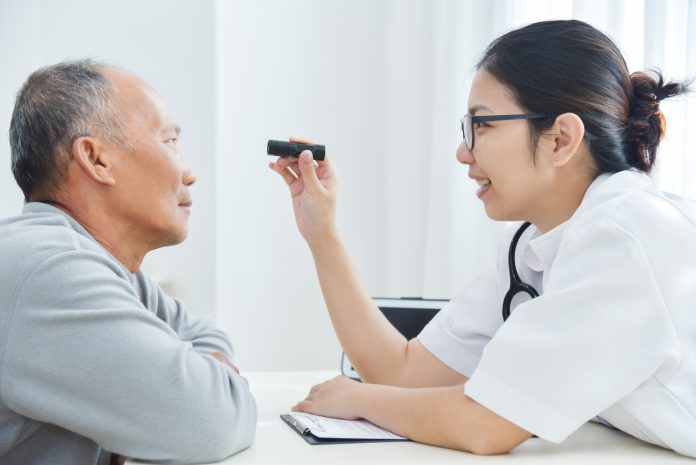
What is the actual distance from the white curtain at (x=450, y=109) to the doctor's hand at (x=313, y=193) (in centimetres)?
88

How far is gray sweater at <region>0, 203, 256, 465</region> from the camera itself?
0.95 m

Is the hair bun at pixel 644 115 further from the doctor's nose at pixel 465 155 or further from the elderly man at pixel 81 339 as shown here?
the elderly man at pixel 81 339

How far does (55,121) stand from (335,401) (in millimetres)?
631

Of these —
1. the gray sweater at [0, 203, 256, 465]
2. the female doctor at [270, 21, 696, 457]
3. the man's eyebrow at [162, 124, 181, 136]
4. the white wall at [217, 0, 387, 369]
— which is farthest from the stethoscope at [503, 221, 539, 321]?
the white wall at [217, 0, 387, 369]

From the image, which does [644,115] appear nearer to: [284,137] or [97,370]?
[97,370]

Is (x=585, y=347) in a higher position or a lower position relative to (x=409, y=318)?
higher

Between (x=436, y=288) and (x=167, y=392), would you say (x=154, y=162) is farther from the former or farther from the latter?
(x=436, y=288)

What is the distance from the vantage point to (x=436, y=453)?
101cm

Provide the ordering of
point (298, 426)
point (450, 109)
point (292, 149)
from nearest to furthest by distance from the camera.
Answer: point (298, 426) < point (292, 149) < point (450, 109)

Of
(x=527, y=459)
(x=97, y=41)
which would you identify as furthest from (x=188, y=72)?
(x=527, y=459)

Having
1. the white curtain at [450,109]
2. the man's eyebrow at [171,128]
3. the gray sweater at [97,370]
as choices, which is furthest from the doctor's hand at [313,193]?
the white curtain at [450,109]

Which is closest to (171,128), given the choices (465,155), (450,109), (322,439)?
(465,155)

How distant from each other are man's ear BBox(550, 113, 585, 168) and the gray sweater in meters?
0.62

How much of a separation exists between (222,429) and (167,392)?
8 cm
